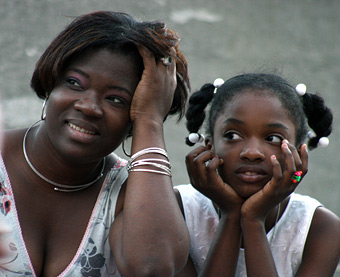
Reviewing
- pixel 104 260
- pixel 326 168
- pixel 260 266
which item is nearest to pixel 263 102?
pixel 260 266

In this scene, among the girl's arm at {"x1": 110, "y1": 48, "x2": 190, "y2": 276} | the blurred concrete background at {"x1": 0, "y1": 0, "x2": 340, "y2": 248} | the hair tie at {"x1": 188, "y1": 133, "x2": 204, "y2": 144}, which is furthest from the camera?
the blurred concrete background at {"x1": 0, "y1": 0, "x2": 340, "y2": 248}

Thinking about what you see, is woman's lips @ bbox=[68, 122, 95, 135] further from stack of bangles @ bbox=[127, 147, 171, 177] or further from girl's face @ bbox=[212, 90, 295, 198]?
girl's face @ bbox=[212, 90, 295, 198]

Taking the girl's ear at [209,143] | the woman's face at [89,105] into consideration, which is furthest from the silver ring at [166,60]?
the girl's ear at [209,143]

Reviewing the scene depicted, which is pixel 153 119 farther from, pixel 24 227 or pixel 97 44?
pixel 24 227

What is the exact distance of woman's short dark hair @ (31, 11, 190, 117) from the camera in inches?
104

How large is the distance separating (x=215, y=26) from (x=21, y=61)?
207 cm

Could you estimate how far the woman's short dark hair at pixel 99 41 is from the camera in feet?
8.63

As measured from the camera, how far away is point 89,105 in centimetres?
256

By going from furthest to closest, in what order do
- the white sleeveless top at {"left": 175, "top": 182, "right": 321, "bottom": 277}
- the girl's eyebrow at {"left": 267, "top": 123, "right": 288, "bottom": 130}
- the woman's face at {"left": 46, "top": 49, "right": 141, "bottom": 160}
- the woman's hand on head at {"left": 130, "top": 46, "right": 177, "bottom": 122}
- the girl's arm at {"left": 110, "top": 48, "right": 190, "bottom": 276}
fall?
the white sleeveless top at {"left": 175, "top": 182, "right": 321, "bottom": 277} < the girl's eyebrow at {"left": 267, "top": 123, "right": 288, "bottom": 130} < the woman's hand on head at {"left": 130, "top": 46, "right": 177, "bottom": 122} < the woman's face at {"left": 46, "top": 49, "right": 141, "bottom": 160} < the girl's arm at {"left": 110, "top": 48, "right": 190, "bottom": 276}

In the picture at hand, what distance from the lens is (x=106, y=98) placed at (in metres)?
2.64

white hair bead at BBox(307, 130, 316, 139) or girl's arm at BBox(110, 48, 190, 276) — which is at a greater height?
white hair bead at BBox(307, 130, 316, 139)

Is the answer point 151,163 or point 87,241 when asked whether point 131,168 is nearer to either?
point 151,163

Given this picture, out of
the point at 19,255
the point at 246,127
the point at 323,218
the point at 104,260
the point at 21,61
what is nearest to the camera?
the point at 19,255

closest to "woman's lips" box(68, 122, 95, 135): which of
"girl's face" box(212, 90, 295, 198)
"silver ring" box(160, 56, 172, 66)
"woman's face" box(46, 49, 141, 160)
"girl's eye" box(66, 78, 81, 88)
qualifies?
"woman's face" box(46, 49, 141, 160)
